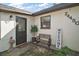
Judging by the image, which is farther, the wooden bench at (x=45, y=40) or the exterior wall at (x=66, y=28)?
the wooden bench at (x=45, y=40)

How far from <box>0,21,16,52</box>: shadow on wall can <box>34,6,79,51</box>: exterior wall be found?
1.60 feet

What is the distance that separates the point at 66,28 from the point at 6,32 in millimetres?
1088

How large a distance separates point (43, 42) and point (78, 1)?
3.18 ft

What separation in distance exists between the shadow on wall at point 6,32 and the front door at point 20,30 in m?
0.09

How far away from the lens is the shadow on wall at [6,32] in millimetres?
2160

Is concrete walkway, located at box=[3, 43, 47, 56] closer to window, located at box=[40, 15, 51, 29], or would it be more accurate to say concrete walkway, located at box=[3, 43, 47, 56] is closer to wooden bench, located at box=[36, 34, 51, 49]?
wooden bench, located at box=[36, 34, 51, 49]

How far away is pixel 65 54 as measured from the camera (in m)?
2.22

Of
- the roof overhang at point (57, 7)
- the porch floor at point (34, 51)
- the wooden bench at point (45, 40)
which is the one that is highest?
the roof overhang at point (57, 7)

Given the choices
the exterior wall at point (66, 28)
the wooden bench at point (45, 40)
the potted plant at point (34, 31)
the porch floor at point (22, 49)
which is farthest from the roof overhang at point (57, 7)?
the porch floor at point (22, 49)

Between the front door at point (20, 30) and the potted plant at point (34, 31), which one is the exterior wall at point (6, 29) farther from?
the potted plant at point (34, 31)

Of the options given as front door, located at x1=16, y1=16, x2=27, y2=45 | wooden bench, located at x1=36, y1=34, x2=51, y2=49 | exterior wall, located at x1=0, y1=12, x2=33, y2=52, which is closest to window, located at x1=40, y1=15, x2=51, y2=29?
wooden bench, located at x1=36, y1=34, x2=51, y2=49

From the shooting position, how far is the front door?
226cm

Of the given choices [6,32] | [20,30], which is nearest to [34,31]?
[20,30]

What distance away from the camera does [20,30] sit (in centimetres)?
230
